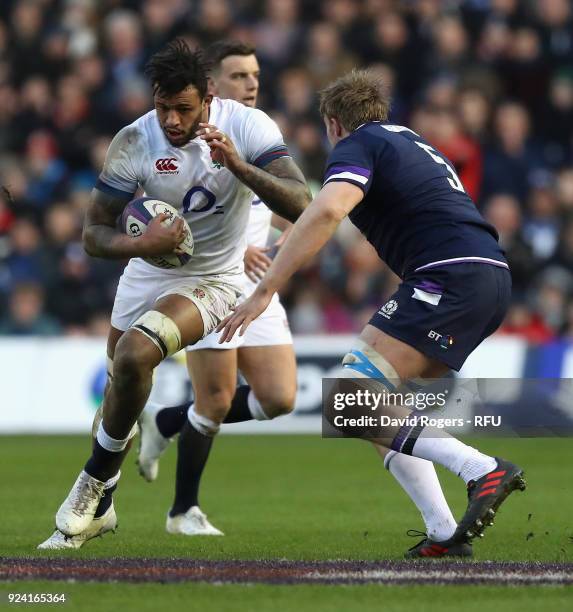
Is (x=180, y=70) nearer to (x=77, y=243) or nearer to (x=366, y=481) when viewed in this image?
(x=366, y=481)

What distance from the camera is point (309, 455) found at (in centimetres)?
1250

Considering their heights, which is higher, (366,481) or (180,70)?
(180,70)

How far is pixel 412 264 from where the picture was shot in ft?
20.6

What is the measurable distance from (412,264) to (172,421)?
9.44 feet

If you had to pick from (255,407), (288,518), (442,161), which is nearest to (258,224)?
(255,407)

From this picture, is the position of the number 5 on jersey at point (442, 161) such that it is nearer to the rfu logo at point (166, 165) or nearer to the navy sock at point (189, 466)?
the rfu logo at point (166, 165)

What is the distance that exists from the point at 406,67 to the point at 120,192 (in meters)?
10.3

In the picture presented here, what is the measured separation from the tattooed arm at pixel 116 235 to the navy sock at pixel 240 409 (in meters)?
2.01

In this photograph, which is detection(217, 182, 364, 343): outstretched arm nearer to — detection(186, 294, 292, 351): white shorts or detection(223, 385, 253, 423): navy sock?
detection(186, 294, 292, 351): white shorts

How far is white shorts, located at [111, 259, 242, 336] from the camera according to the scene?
22.9 ft

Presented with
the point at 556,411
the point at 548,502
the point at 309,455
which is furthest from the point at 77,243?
the point at 556,411

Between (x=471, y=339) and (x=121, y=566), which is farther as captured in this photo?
(x=471, y=339)

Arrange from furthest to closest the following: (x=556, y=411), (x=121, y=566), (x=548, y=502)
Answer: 1. (x=548, y=502)
2. (x=556, y=411)
3. (x=121, y=566)

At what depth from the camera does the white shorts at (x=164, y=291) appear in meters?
6.99
